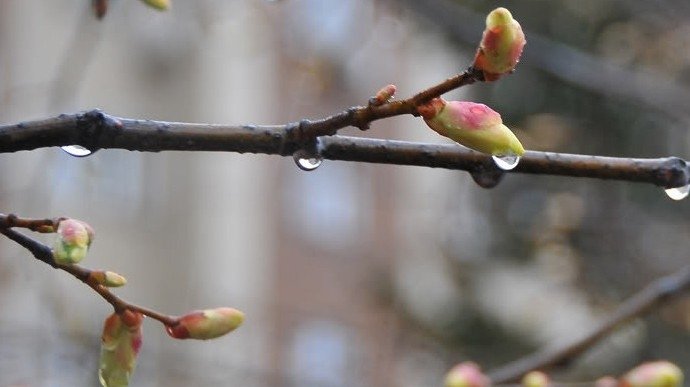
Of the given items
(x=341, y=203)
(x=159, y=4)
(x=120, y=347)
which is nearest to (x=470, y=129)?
(x=120, y=347)

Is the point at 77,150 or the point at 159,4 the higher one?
the point at 159,4

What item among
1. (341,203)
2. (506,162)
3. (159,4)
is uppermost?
(341,203)

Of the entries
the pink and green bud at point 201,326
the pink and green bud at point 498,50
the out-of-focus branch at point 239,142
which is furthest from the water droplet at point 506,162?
the pink and green bud at point 201,326

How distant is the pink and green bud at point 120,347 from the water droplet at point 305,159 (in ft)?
0.89

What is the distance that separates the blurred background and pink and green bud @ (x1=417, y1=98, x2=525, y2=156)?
38.7 inches

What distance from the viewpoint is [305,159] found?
1.12 m

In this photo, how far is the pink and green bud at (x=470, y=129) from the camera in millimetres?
1074

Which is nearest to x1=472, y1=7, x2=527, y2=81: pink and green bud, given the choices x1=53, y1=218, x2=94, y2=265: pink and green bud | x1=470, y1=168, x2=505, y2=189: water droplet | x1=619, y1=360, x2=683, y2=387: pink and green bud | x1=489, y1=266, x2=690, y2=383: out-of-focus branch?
x1=470, y1=168, x2=505, y2=189: water droplet

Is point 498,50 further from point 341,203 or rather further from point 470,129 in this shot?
point 341,203

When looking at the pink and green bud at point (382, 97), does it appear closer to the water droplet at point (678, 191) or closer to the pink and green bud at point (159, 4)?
the water droplet at point (678, 191)

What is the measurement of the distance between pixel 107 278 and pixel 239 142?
0.73 ft

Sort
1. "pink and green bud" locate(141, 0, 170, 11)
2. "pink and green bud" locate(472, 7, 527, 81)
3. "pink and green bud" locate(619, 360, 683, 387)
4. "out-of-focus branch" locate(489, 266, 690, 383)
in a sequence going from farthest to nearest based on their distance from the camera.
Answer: "out-of-focus branch" locate(489, 266, 690, 383), "pink and green bud" locate(619, 360, 683, 387), "pink and green bud" locate(141, 0, 170, 11), "pink and green bud" locate(472, 7, 527, 81)

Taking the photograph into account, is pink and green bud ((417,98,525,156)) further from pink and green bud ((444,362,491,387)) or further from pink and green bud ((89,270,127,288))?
pink and green bud ((444,362,491,387))

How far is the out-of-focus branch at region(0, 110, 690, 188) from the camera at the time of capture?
1064mm
